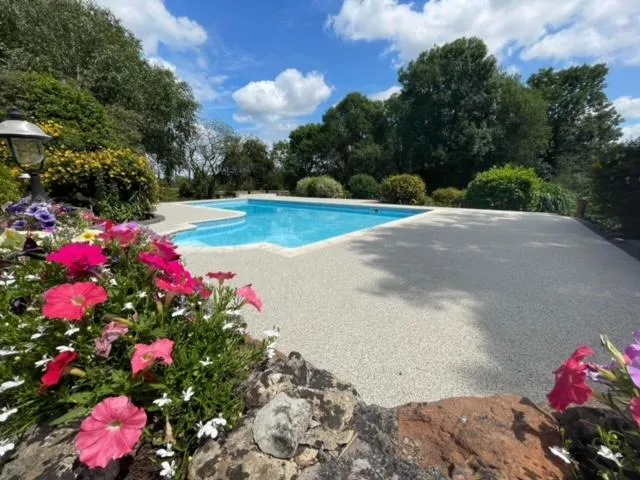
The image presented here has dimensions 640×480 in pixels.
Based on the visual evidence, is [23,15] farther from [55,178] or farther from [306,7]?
[306,7]

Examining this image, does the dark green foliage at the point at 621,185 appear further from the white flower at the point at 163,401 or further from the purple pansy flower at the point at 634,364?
the white flower at the point at 163,401

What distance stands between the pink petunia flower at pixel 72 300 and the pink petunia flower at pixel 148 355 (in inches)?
7.4

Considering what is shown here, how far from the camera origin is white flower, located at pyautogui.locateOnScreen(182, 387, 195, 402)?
76 centimetres

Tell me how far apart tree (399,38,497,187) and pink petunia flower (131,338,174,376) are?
760 inches

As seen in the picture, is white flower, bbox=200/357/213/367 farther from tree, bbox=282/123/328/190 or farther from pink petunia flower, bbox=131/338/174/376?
tree, bbox=282/123/328/190

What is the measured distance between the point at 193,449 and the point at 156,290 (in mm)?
519

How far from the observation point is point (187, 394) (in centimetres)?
77

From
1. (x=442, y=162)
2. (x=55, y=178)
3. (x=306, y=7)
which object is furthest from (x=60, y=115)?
(x=442, y=162)

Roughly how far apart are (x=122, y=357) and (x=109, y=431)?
0.81 feet

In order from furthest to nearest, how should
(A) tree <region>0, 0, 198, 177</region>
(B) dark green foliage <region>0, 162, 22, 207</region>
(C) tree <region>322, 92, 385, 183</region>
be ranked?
(C) tree <region>322, 92, 385, 183</region>
(A) tree <region>0, 0, 198, 177</region>
(B) dark green foliage <region>0, 162, 22, 207</region>

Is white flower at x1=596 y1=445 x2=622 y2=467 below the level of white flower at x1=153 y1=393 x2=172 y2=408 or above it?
below

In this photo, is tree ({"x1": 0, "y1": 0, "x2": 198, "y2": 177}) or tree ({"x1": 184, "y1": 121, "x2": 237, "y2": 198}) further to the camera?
tree ({"x1": 184, "y1": 121, "x2": 237, "y2": 198})

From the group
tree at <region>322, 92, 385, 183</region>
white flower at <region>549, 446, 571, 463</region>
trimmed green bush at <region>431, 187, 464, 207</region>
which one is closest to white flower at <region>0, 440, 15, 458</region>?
white flower at <region>549, 446, 571, 463</region>

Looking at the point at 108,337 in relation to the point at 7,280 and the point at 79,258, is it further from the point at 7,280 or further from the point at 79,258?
the point at 7,280
